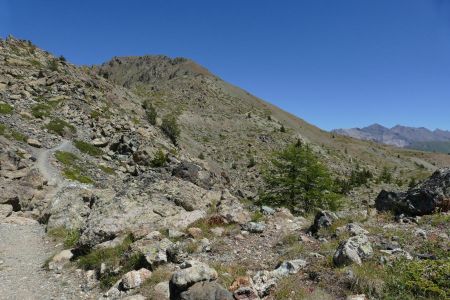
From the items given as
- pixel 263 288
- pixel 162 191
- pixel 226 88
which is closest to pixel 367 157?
pixel 226 88

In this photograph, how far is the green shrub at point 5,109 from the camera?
155ft

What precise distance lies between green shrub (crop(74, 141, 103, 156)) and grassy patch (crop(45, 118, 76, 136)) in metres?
3.20

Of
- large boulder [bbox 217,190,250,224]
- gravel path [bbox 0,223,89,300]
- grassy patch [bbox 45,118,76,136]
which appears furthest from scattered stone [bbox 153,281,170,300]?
grassy patch [bbox 45,118,76,136]

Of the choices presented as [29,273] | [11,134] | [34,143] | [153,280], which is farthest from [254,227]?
[11,134]

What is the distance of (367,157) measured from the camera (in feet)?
348

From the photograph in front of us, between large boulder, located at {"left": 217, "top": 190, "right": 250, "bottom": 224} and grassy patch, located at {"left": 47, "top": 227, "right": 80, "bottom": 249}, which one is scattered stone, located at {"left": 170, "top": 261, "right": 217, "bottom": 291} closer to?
large boulder, located at {"left": 217, "top": 190, "right": 250, "bottom": 224}

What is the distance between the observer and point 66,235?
1812 centimetres

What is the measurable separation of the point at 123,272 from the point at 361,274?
712cm

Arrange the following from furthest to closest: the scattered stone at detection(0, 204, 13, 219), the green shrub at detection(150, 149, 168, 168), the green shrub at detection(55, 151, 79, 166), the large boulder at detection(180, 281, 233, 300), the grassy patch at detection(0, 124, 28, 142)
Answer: the green shrub at detection(150, 149, 168, 168) → the grassy patch at detection(0, 124, 28, 142) → the green shrub at detection(55, 151, 79, 166) → the scattered stone at detection(0, 204, 13, 219) → the large boulder at detection(180, 281, 233, 300)

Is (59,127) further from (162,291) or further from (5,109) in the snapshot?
(162,291)

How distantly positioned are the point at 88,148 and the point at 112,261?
38.0 metres

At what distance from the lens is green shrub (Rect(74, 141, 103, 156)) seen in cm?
4699

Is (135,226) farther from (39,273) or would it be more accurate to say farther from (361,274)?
(361,274)

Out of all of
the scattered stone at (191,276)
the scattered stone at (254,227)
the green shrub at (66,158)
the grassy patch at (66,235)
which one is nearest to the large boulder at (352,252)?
the scattered stone at (191,276)
